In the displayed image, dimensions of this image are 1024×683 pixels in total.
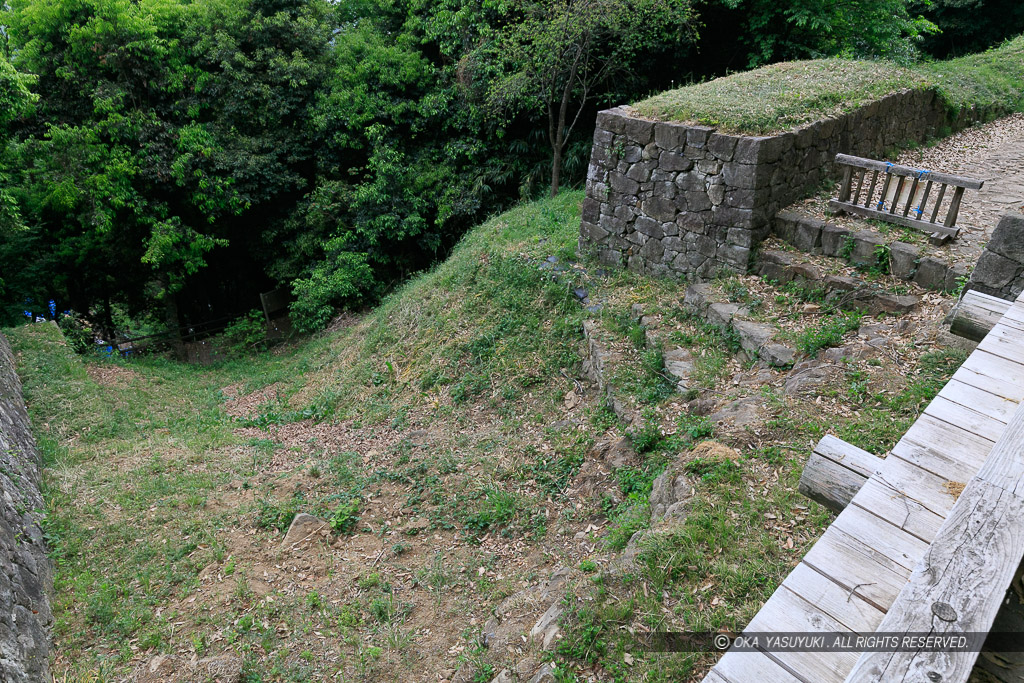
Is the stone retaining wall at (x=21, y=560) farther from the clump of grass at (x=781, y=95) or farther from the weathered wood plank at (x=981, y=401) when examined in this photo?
the clump of grass at (x=781, y=95)

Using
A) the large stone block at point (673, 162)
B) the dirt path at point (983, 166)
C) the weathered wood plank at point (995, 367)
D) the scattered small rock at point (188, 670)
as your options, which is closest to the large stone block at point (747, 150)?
the large stone block at point (673, 162)

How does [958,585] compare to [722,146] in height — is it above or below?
below

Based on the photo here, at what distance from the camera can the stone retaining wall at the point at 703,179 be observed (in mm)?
5797

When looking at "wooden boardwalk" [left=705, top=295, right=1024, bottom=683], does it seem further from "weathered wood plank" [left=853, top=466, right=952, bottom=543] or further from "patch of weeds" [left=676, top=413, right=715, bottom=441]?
"patch of weeds" [left=676, top=413, right=715, bottom=441]

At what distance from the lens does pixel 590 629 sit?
120 inches

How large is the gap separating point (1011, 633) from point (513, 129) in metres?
11.7

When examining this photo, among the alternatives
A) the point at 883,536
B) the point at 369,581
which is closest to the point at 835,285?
the point at 883,536

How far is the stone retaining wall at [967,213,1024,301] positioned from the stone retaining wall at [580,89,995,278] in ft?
7.74

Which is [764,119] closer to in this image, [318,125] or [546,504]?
[546,504]

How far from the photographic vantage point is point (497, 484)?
207 inches

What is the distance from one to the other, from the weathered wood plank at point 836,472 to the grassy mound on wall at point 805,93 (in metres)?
4.69

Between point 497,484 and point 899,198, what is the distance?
4701mm

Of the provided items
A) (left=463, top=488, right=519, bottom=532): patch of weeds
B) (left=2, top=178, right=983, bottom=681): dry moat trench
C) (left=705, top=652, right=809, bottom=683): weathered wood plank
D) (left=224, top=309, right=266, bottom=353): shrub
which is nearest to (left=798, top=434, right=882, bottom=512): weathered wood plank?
(left=705, top=652, right=809, bottom=683): weathered wood plank

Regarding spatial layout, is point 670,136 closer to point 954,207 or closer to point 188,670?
point 954,207
